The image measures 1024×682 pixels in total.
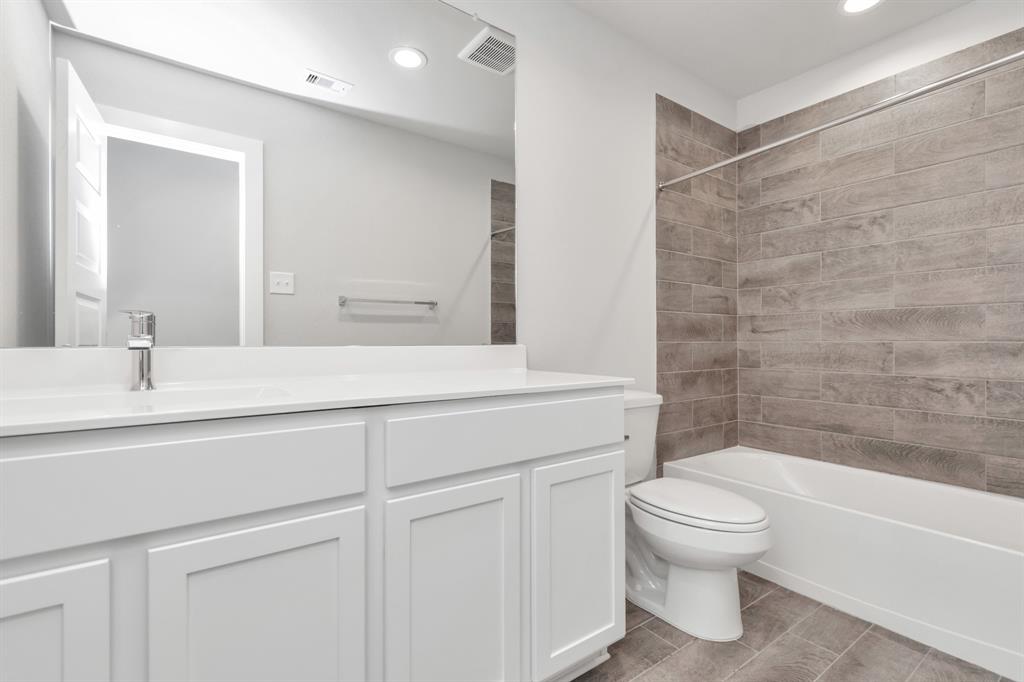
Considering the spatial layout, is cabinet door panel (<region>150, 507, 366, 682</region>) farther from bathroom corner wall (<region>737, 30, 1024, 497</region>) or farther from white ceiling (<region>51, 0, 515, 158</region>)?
bathroom corner wall (<region>737, 30, 1024, 497</region>)

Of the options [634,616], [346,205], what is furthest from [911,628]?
[346,205]

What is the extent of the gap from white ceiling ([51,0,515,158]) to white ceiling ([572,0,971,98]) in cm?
69

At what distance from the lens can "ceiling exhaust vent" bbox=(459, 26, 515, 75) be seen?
1733 mm

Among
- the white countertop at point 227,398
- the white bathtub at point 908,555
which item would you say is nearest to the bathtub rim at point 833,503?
the white bathtub at point 908,555

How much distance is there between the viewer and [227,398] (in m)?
1.08

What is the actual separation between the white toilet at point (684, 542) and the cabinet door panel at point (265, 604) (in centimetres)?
107

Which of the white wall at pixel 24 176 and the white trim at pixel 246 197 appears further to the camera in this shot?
the white trim at pixel 246 197

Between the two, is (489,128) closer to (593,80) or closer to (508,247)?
Answer: (508,247)

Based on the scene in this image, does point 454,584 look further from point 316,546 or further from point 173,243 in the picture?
point 173,243

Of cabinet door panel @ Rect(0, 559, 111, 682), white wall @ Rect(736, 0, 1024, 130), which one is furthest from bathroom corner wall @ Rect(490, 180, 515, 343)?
white wall @ Rect(736, 0, 1024, 130)

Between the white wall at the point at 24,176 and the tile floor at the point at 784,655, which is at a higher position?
the white wall at the point at 24,176

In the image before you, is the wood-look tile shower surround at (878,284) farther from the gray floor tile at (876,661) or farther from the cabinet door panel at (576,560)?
the cabinet door panel at (576,560)

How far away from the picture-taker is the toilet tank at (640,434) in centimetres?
183

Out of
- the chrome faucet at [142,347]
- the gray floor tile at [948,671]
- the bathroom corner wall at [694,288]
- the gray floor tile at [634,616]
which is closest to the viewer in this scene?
the chrome faucet at [142,347]
